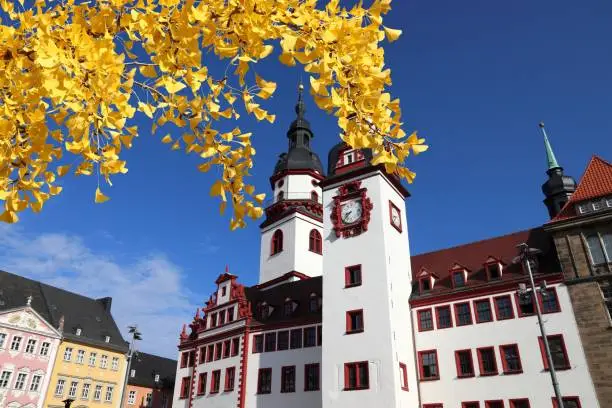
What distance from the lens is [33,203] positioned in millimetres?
3410

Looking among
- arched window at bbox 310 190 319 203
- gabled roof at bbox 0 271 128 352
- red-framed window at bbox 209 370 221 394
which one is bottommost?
red-framed window at bbox 209 370 221 394

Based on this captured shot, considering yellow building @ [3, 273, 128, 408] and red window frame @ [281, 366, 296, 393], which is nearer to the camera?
red window frame @ [281, 366, 296, 393]

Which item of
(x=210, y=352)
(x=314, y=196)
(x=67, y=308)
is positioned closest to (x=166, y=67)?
(x=210, y=352)

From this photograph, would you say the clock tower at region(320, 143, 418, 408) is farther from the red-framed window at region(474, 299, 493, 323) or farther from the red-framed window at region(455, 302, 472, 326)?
the red-framed window at region(474, 299, 493, 323)

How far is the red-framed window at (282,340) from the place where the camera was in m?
31.0

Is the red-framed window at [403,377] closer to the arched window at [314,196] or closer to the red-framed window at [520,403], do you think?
the red-framed window at [520,403]

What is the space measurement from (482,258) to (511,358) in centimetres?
687

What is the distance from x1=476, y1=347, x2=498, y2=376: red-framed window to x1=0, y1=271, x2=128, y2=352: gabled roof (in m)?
38.2

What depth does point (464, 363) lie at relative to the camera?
25156 mm

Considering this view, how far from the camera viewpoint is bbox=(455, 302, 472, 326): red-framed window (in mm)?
26141

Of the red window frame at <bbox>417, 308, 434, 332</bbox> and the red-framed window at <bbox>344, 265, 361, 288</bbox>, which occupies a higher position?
the red-framed window at <bbox>344, 265, 361, 288</bbox>

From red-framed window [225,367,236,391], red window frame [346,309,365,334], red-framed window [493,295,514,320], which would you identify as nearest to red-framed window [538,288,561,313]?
red-framed window [493,295,514,320]

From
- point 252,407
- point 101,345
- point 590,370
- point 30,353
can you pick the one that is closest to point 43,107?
point 590,370

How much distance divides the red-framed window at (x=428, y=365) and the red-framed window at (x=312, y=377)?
627cm
